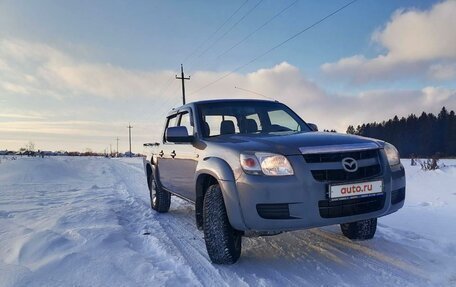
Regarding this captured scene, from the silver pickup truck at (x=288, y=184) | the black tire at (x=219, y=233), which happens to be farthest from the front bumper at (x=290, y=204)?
the black tire at (x=219, y=233)

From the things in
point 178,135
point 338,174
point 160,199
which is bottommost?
point 160,199

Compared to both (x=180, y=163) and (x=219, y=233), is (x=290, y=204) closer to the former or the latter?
(x=219, y=233)

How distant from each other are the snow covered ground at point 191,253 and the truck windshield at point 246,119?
1378 millimetres

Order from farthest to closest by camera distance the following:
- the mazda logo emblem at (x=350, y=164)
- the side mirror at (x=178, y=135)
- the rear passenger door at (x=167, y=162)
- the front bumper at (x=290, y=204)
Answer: the rear passenger door at (x=167, y=162) → the side mirror at (x=178, y=135) → the mazda logo emblem at (x=350, y=164) → the front bumper at (x=290, y=204)

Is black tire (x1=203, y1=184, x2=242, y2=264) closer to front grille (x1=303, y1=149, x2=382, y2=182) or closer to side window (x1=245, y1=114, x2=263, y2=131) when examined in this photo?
front grille (x1=303, y1=149, x2=382, y2=182)

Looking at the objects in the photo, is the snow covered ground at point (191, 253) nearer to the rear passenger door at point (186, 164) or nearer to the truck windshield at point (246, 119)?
the rear passenger door at point (186, 164)

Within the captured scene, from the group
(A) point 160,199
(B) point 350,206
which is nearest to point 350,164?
(B) point 350,206

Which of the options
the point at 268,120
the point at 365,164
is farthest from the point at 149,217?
the point at 365,164

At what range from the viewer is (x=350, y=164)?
344 cm

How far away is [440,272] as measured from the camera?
11.3 feet

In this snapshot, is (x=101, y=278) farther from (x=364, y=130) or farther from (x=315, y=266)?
(x=364, y=130)

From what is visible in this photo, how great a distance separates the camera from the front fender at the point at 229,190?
3.48m

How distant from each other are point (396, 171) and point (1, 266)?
387 centimetres

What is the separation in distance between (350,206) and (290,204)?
0.58 m
